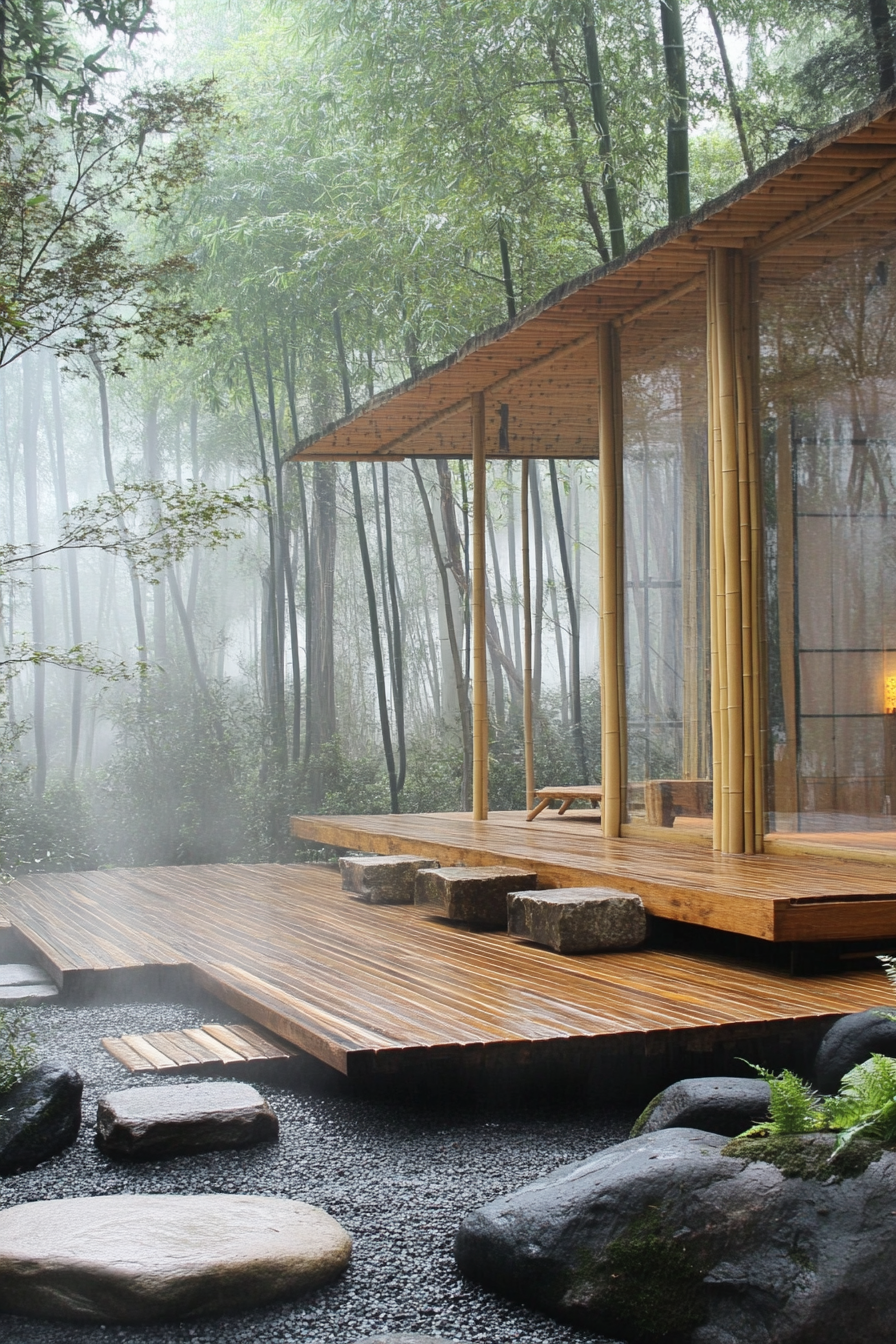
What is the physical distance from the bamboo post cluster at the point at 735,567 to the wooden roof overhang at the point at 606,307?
231mm

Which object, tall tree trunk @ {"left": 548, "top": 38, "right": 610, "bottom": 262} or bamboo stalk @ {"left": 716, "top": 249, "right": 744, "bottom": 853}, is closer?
bamboo stalk @ {"left": 716, "top": 249, "right": 744, "bottom": 853}

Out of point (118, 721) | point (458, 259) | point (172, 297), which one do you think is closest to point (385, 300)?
point (458, 259)

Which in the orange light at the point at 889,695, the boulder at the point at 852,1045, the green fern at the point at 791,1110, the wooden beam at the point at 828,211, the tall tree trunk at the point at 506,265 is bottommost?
the boulder at the point at 852,1045

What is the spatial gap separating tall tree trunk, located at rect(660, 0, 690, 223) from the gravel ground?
15.6 ft

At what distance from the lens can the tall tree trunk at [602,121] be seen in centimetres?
742

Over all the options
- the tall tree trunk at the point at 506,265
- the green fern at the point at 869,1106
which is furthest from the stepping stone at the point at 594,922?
the tall tree trunk at the point at 506,265

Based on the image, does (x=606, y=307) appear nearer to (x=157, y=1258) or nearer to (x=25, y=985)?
(x=25, y=985)

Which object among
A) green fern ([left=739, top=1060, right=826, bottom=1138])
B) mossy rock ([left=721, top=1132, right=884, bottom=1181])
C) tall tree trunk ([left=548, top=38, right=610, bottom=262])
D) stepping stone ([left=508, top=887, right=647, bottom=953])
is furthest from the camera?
tall tree trunk ([left=548, top=38, right=610, bottom=262])

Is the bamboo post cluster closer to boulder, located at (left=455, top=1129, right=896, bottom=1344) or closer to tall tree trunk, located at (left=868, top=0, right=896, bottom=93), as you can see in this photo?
tall tree trunk, located at (left=868, top=0, right=896, bottom=93)

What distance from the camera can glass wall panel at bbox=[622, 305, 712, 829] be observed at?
208 inches

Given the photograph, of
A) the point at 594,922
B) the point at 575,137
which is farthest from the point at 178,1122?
Result: the point at 575,137

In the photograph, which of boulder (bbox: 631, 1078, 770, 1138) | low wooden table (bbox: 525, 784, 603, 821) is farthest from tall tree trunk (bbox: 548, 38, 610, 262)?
boulder (bbox: 631, 1078, 770, 1138)

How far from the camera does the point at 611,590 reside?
595cm

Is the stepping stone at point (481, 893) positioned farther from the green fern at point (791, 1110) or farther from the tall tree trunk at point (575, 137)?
the tall tree trunk at point (575, 137)
